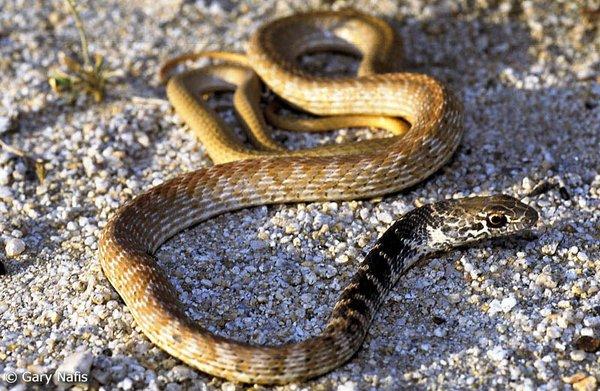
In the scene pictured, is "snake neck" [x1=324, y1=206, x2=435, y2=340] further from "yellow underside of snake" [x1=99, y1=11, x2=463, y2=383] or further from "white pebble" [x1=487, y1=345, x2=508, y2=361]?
"white pebble" [x1=487, y1=345, x2=508, y2=361]

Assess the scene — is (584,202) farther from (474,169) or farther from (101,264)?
(101,264)

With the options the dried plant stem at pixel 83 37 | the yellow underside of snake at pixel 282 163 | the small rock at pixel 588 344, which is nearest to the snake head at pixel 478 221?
the yellow underside of snake at pixel 282 163

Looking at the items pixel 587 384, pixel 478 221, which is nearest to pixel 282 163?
pixel 478 221

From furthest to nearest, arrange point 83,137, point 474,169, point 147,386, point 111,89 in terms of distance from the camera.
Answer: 1. point 111,89
2. point 83,137
3. point 474,169
4. point 147,386

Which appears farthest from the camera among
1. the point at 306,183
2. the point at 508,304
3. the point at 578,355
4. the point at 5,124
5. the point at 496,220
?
the point at 5,124

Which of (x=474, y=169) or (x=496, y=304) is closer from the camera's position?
(x=496, y=304)

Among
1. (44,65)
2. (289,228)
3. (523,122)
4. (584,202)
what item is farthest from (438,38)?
(44,65)

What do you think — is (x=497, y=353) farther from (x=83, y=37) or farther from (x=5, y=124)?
(x=5, y=124)
